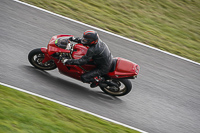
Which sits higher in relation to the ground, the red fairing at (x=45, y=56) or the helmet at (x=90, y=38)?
the helmet at (x=90, y=38)

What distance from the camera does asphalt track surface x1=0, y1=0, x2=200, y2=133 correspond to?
805 centimetres

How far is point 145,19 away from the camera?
1281 centimetres

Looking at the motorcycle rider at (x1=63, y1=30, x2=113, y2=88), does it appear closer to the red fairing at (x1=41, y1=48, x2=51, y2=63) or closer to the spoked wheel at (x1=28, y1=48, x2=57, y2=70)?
the red fairing at (x1=41, y1=48, x2=51, y2=63)

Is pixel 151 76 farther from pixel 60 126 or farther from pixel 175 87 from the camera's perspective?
pixel 60 126

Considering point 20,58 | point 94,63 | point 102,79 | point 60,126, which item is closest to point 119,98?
point 102,79

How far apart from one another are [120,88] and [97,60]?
1.40m

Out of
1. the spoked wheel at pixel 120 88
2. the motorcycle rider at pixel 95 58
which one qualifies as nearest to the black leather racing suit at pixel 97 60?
the motorcycle rider at pixel 95 58

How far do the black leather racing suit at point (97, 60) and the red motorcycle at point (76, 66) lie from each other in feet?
0.61

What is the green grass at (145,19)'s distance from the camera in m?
11.6

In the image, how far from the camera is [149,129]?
7883mm

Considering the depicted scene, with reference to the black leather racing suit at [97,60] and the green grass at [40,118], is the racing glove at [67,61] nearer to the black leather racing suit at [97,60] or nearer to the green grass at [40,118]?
the black leather racing suit at [97,60]

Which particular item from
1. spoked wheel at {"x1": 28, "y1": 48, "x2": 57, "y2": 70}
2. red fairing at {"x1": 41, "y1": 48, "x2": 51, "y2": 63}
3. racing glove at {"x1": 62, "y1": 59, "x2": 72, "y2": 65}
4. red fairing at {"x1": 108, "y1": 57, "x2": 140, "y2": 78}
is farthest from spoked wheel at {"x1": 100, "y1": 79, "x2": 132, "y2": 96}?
red fairing at {"x1": 41, "y1": 48, "x2": 51, "y2": 63}

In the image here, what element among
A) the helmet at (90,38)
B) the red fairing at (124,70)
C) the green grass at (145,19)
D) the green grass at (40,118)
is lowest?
the green grass at (40,118)

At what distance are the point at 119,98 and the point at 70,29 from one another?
3733 millimetres
